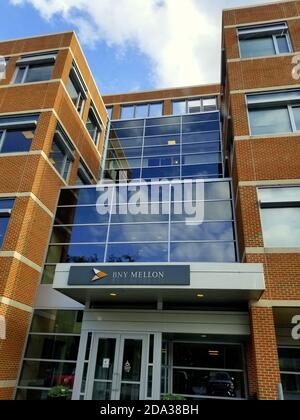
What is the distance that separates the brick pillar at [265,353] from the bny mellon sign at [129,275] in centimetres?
227

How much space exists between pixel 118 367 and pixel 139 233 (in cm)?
501

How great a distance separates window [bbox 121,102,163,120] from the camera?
83.2 feet

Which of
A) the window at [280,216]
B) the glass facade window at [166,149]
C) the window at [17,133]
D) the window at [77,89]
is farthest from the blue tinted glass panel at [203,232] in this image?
the window at [77,89]

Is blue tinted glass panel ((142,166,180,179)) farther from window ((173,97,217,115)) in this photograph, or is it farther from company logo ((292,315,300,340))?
company logo ((292,315,300,340))

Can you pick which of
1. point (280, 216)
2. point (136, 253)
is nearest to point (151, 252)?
point (136, 253)

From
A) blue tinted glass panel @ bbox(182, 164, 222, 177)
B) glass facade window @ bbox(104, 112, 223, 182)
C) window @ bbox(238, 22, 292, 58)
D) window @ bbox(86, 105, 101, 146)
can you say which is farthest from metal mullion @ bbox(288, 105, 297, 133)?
window @ bbox(86, 105, 101, 146)

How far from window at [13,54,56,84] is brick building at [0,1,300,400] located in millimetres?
70

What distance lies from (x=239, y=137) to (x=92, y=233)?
6.99 meters

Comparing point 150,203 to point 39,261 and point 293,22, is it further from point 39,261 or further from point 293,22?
point 293,22

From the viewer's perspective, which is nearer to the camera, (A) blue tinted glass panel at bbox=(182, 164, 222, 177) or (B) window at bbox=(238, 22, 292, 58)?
(B) window at bbox=(238, 22, 292, 58)

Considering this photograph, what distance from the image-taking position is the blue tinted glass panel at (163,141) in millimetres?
21391

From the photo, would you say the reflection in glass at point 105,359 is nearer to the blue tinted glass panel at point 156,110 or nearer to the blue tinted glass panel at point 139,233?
the blue tinted glass panel at point 139,233

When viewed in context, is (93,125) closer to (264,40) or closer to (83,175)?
(83,175)

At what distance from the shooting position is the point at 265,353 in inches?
354
